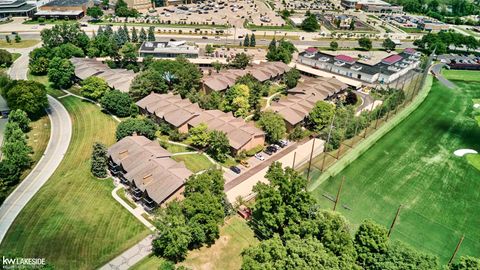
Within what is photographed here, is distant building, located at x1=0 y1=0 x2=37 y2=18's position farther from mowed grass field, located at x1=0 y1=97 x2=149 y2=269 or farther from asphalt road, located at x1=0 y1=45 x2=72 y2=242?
mowed grass field, located at x1=0 y1=97 x2=149 y2=269

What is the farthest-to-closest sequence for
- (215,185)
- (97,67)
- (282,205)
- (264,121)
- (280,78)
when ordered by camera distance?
(280,78) → (97,67) → (264,121) → (215,185) → (282,205)

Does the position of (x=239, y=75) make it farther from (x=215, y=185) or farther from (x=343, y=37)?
(x=343, y=37)

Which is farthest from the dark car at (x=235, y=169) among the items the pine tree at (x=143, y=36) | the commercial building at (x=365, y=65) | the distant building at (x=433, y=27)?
the distant building at (x=433, y=27)

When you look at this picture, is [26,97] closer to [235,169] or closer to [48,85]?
Result: [48,85]

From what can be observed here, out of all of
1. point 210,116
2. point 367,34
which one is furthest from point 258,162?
point 367,34

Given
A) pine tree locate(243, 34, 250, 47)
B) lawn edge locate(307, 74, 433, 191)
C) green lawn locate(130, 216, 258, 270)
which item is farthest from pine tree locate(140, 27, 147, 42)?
green lawn locate(130, 216, 258, 270)

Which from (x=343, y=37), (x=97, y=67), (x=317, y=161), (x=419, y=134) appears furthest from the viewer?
(x=343, y=37)
